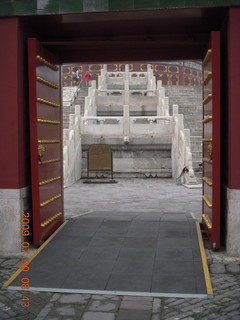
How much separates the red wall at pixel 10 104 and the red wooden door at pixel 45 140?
18 centimetres

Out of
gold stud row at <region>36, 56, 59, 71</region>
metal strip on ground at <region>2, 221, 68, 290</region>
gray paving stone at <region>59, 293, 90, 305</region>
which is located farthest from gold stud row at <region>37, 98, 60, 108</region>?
gray paving stone at <region>59, 293, 90, 305</region>

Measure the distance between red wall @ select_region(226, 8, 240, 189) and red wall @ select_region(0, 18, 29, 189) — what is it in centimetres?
275

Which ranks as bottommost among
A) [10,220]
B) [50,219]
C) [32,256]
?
[32,256]

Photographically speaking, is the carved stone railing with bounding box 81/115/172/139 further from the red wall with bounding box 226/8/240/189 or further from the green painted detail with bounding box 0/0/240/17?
the red wall with bounding box 226/8/240/189

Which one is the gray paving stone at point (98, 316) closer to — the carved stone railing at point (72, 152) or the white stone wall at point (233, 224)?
the white stone wall at point (233, 224)

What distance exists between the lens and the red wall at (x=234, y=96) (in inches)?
213

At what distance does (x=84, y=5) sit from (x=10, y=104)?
5.25 ft

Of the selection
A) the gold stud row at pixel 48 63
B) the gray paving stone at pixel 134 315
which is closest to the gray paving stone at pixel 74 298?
the gray paving stone at pixel 134 315

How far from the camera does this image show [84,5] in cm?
555

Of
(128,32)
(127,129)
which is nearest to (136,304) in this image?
(128,32)

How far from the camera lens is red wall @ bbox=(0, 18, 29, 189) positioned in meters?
5.69

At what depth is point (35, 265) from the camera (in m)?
5.24

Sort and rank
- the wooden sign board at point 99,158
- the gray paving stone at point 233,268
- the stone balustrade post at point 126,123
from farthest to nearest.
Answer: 1. the stone balustrade post at point 126,123
2. the wooden sign board at point 99,158
3. the gray paving stone at point 233,268
